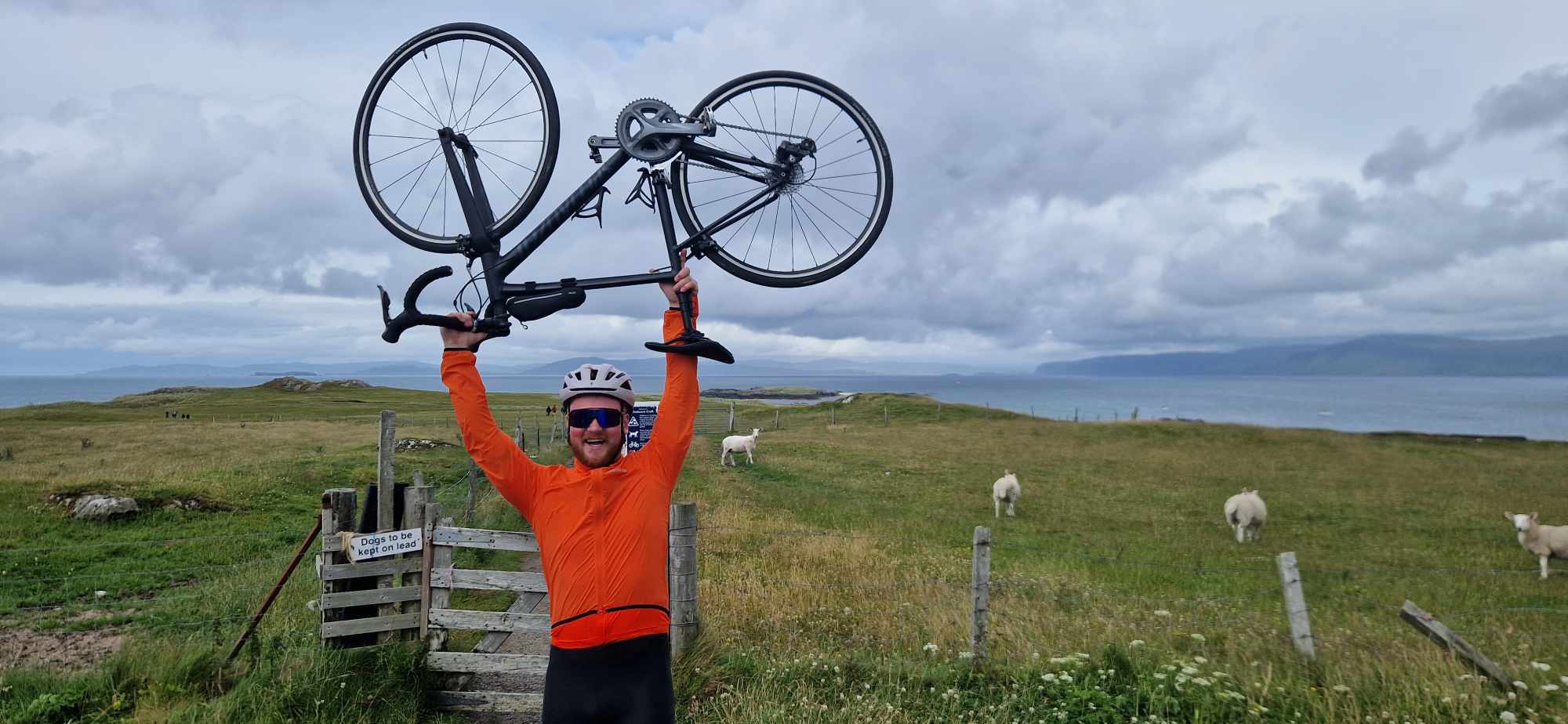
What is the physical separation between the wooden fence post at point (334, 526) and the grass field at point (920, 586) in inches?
14.5

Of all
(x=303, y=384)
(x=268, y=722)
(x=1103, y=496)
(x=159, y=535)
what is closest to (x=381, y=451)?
(x=268, y=722)

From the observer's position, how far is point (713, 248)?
4656 mm

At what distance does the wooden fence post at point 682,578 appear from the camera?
6.71 metres

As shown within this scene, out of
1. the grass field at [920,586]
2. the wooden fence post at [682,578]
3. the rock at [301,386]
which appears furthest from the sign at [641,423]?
the rock at [301,386]

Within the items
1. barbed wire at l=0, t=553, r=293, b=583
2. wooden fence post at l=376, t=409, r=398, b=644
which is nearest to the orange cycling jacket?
wooden fence post at l=376, t=409, r=398, b=644

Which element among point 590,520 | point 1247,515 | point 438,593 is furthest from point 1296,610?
point 1247,515

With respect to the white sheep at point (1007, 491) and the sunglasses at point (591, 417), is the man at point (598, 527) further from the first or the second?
the white sheep at point (1007, 491)

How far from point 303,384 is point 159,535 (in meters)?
95.0

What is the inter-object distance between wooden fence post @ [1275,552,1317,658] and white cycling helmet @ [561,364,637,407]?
6.22 m

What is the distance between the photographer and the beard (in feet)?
11.9

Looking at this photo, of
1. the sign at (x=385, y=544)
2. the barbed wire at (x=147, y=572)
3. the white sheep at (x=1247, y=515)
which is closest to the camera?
the sign at (x=385, y=544)

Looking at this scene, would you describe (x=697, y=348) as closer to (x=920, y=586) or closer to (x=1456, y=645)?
(x=1456, y=645)

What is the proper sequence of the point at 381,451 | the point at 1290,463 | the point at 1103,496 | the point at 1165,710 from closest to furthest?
the point at 1165,710
the point at 381,451
the point at 1103,496
the point at 1290,463

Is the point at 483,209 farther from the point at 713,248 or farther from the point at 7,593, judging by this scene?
the point at 7,593
